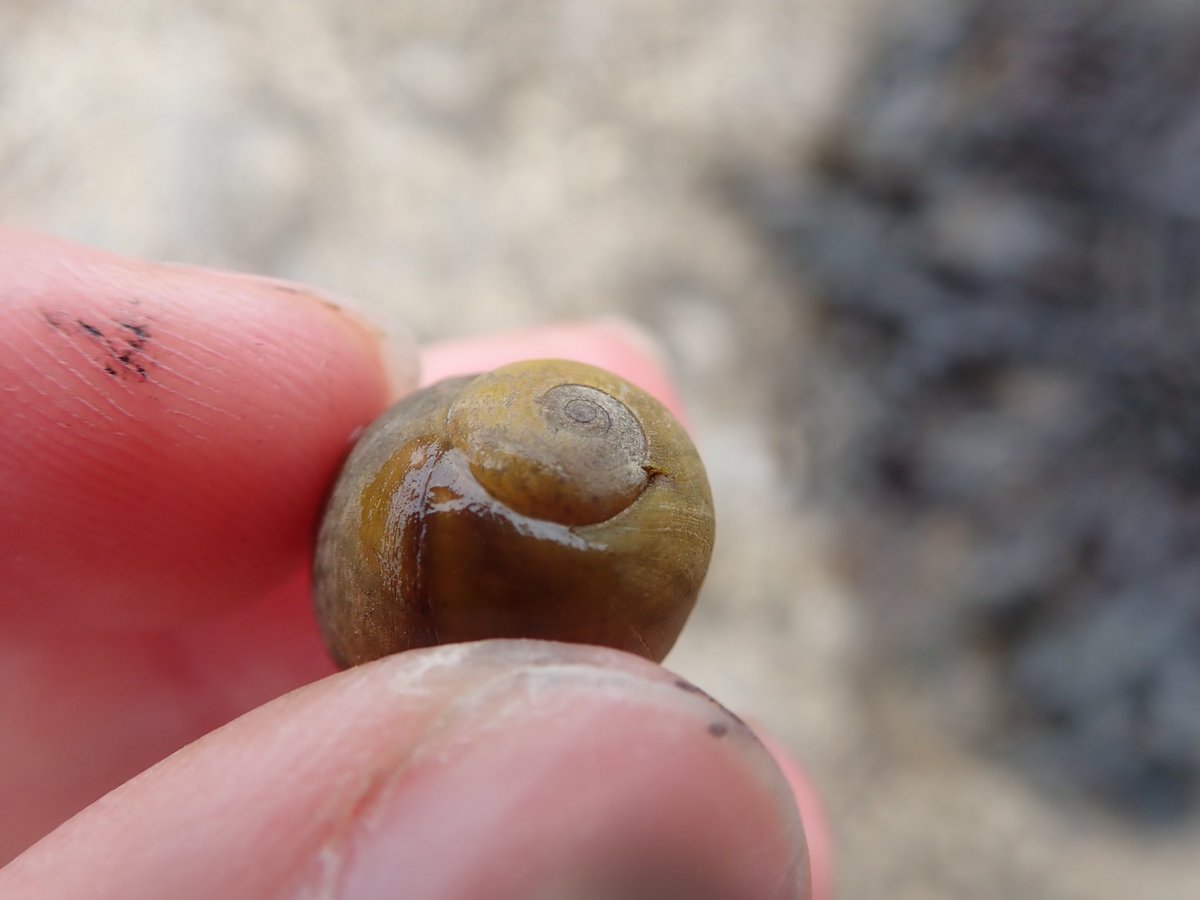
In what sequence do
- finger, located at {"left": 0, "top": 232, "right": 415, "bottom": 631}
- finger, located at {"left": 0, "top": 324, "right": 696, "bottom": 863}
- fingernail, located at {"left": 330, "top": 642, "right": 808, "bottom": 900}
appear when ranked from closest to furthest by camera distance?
fingernail, located at {"left": 330, "top": 642, "right": 808, "bottom": 900}, finger, located at {"left": 0, "top": 232, "right": 415, "bottom": 631}, finger, located at {"left": 0, "top": 324, "right": 696, "bottom": 863}

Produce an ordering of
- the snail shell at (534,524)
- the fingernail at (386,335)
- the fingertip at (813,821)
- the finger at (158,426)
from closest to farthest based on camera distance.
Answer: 1. the snail shell at (534,524)
2. the finger at (158,426)
3. the fingernail at (386,335)
4. the fingertip at (813,821)

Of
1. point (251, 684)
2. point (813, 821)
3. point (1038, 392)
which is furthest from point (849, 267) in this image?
point (251, 684)

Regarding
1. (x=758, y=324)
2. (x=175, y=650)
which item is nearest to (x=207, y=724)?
(x=175, y=650)

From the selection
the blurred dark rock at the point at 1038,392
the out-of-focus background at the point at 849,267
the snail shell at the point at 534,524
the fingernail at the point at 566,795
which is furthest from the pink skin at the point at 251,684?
the blurred dark rock at the point at 1038,392

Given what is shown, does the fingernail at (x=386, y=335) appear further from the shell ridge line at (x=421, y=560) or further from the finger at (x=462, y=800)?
the finger at (x=462, y=800)

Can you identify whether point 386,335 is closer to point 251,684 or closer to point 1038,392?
point 251,684

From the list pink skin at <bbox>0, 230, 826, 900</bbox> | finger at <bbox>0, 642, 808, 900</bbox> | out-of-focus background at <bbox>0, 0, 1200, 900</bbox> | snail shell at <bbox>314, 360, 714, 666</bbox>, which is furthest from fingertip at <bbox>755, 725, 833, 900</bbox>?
finger at <bbox>0, 642, 808, 900</bbox>

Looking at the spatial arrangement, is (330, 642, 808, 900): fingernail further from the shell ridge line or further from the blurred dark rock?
the blurred dark rock
